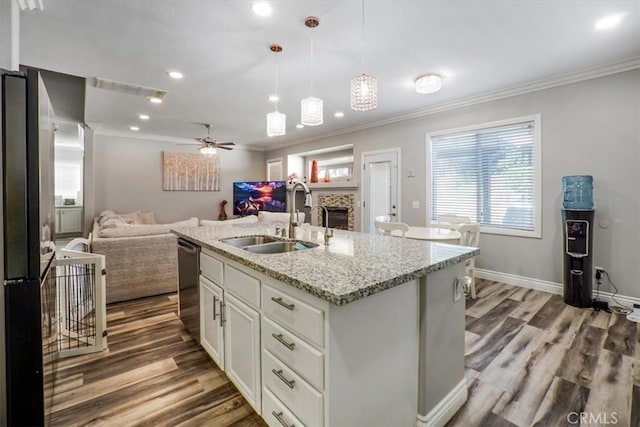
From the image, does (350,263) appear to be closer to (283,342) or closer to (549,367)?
(283,342)

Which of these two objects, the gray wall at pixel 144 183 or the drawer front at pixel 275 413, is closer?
the drawer front at pixel 275 413

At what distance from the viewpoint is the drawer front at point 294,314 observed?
1.11m

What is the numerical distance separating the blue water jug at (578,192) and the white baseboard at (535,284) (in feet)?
3.30

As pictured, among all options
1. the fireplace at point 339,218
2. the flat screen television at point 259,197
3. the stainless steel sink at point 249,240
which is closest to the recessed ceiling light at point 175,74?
the stainless steel sink at point 249,240

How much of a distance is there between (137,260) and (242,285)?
2560 mm

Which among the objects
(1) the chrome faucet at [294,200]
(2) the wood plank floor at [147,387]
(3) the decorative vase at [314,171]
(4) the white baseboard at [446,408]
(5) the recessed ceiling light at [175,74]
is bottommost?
(2) the wood plank floor at [147,387]

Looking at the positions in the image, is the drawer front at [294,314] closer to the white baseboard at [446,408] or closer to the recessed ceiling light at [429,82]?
the white baseboard at [446,408]

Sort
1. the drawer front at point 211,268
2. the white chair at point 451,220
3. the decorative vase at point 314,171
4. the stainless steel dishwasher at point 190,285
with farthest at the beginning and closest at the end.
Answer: the decorative vase at point 314,171, the white chair at point 451,220, the stainless steel dishwasher at point 190,285, the drawer front at point 211,268

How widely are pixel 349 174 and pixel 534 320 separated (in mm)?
4538

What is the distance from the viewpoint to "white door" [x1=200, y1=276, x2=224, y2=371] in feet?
6.35

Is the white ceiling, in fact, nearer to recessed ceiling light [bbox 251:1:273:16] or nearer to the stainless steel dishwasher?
recessed ceiling light [bbox 251:1:273:16]

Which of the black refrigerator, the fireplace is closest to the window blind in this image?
the fireplace

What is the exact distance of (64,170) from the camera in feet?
23.6

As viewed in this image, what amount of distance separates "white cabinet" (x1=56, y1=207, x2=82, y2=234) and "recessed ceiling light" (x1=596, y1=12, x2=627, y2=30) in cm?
971
